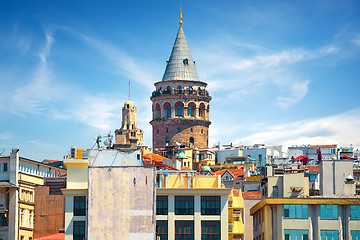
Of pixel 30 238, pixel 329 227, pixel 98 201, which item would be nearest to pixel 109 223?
pixel 98 201

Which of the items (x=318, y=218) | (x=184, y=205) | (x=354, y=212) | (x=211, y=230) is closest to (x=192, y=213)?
(x=184, y=205)

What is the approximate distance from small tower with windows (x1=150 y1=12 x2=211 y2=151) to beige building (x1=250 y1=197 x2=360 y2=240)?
86.9 m

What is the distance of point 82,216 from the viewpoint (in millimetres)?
62125

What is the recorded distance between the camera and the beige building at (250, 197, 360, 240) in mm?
59219

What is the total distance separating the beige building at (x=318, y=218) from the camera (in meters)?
59.2

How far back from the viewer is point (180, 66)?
150750mm

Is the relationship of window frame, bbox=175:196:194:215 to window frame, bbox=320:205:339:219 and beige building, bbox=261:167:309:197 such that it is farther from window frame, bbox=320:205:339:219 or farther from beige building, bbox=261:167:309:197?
window frame, bbox=320:205:339:219

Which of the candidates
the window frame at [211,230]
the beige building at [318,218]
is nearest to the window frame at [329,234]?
the beige building at [318,218]

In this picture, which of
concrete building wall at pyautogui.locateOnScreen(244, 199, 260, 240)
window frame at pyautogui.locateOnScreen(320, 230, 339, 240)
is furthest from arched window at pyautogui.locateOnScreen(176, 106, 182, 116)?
window frame at pyautogui.locateOnScreen(320, 230, 339, 240)

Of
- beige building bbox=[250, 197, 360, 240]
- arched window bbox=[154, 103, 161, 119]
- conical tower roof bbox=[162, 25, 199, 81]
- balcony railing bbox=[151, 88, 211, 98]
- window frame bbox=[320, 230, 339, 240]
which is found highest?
A: conical tower roof bbox=[162, 25, 199, 81]

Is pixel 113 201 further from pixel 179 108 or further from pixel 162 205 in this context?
pixel 179 108

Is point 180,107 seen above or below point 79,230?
above

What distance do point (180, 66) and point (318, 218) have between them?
93020mm

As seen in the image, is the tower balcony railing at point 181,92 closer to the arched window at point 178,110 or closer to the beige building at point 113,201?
the arched window at point 178,110
